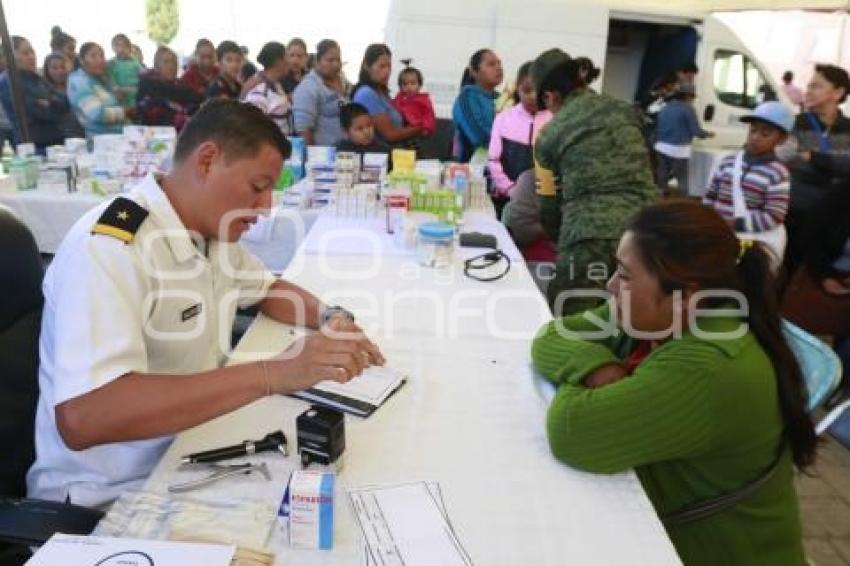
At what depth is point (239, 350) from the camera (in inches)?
60.8

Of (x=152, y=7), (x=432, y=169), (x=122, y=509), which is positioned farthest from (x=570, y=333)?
(x=152, y=7)

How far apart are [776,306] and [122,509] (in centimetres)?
117

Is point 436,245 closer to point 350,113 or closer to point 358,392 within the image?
point 358,392

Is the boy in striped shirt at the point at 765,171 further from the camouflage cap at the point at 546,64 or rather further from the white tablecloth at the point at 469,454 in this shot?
the white tablecloth at the point at 469,454

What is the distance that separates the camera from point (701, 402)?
1.06 m

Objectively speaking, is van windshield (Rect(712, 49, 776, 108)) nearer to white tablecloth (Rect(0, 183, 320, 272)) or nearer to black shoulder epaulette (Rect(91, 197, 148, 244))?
white tablecloth (Rect(0, 183, 320, 272))

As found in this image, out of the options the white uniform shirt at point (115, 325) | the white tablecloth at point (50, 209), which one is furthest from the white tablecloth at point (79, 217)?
the white uniform shirt at point (115, 325)

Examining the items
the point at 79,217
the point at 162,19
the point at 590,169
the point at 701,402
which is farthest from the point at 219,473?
the point at 162,19

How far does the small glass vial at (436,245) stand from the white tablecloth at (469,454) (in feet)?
1.55

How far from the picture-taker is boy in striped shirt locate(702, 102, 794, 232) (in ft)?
9.84

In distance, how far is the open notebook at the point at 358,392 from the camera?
1.27m

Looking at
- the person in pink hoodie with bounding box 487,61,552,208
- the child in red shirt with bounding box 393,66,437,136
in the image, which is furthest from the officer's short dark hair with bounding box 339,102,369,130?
the child in red shirt with bounding box 393,66,437,136

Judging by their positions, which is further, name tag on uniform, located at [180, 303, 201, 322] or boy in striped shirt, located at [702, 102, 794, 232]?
boy in striped shirt, located at [702, 102, 794, 232]

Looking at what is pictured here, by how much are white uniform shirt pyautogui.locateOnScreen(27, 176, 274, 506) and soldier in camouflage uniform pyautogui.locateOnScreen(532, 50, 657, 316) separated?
1.40 m
